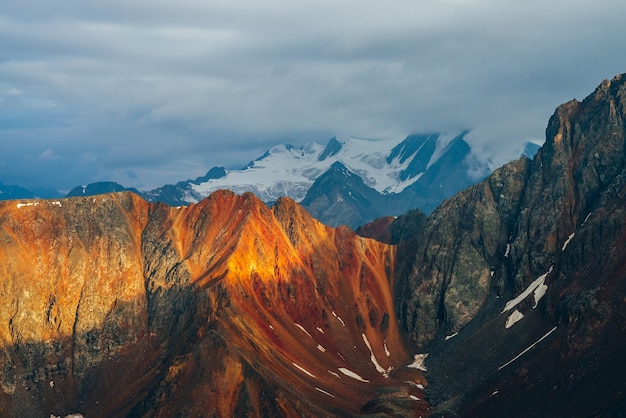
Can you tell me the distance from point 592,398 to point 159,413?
416 ft

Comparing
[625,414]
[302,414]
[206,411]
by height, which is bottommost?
[625,414]

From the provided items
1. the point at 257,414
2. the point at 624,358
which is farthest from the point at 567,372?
the point at 257,414

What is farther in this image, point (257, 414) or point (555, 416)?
point (257, 414)

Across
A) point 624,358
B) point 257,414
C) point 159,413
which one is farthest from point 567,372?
point 159,413

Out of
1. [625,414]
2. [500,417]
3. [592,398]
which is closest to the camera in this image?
[625,414]

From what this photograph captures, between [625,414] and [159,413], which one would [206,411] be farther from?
[625,414]

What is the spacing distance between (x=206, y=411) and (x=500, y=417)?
8967 centimetres

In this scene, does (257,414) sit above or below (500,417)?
above

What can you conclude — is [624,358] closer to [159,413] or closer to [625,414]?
[625,414]

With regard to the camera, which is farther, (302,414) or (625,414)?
(302,414)

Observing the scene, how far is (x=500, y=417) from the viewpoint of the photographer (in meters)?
198

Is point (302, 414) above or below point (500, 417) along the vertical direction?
above

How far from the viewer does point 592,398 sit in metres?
182

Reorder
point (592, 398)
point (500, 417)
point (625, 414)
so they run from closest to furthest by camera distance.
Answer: point (625, 414)
point (592, 398)
point (500, 417)
